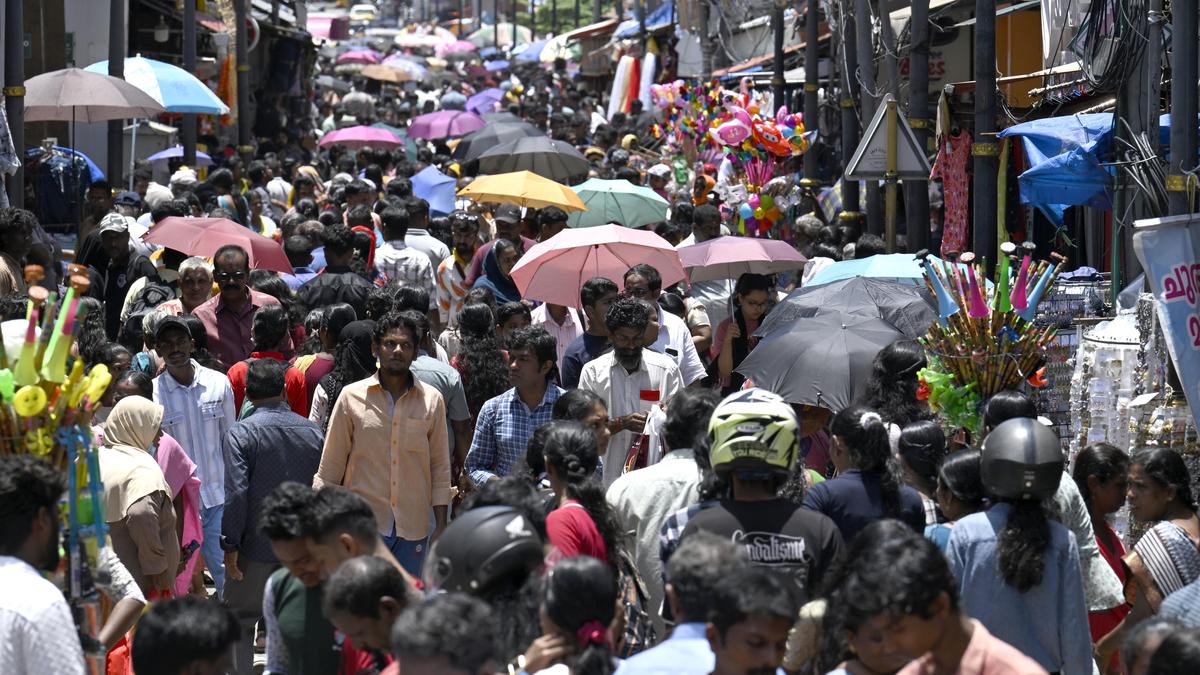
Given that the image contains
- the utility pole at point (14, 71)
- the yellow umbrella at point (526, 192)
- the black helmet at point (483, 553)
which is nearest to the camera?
the black helmet at point (483, 553)

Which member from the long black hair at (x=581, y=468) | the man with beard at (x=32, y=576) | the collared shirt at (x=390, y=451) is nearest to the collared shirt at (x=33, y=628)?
the man with beard at (x=32, y=576)

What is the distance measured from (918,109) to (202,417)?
854 centimetres

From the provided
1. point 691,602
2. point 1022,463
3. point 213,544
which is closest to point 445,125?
point 213,544

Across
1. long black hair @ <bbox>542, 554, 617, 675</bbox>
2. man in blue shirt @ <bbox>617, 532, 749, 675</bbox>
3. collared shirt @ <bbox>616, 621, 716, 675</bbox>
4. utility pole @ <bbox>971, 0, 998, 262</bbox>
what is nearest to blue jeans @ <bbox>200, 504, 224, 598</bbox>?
long black hair @ <bbox>542, 554, 617, 675</bbox>

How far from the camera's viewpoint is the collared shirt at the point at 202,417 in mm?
8359

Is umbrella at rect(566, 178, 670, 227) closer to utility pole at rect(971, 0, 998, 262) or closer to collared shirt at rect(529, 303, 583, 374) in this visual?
utility pole at rect(971, 0, 998, 262)

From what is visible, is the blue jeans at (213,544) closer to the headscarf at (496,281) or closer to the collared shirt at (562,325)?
the collared shirt at (562,325)

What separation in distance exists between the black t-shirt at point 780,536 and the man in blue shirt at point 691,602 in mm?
734

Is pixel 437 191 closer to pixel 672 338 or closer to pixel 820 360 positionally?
pixel 672 338

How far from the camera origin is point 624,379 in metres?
8.23

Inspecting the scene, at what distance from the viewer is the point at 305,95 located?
41.0 metres

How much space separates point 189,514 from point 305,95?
3430 cm

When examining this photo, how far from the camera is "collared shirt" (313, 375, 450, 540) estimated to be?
7.69 m

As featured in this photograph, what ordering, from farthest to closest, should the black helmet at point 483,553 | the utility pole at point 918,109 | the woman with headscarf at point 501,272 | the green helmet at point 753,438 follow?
the utility pole at point 918,109 → the woman with headscarf at point 501,272 → the green helmet at point 753,438 → the black helmet at point 483,553
